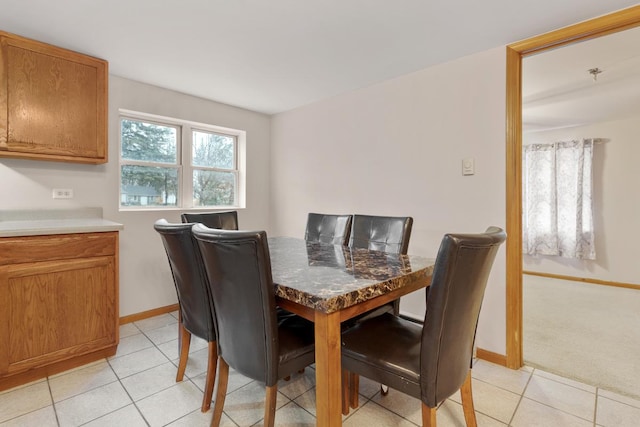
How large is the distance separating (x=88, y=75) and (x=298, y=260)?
216 cm

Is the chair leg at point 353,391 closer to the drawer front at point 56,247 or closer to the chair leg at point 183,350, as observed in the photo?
the chair leg at point 183,350

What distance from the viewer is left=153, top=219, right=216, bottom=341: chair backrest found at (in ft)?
4.82

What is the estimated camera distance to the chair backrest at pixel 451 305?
977 millimetres

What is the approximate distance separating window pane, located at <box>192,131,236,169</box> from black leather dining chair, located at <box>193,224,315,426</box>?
8.02 ft

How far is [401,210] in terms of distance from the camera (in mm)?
2693

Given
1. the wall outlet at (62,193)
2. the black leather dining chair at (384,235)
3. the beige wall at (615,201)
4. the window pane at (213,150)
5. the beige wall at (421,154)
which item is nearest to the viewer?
the black leather dining chair at (384,235)

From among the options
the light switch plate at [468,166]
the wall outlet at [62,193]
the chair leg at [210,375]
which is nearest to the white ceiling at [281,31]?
the light switch plate at [468,166]

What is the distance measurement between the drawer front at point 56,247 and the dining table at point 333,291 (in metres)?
1.29

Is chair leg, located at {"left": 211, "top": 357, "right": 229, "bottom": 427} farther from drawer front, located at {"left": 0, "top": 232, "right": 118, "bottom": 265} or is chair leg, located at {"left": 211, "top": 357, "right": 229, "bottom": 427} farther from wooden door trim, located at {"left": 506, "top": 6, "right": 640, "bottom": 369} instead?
wooden door trim, located at {"left": 506, "top": 6, "right": 640, "bottom": 369}

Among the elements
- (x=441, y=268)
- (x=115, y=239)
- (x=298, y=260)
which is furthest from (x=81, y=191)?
(x=441, y=268)

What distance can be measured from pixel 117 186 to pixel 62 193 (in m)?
0.39

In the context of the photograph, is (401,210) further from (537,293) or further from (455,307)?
(537,293)

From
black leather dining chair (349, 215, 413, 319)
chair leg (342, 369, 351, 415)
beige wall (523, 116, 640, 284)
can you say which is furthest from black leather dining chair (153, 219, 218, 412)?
beige wall (523, 116, 640, 284)

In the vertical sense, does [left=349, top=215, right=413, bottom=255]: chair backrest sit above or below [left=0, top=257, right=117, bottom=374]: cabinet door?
above
